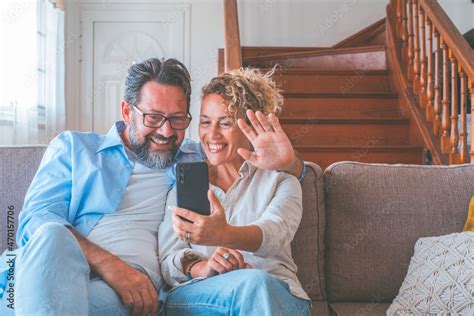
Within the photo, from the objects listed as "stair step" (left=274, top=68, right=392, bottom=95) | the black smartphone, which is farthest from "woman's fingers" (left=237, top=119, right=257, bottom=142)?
"stair step" (left=274, top=68, right=392, bottom=95)

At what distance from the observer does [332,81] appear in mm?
3910

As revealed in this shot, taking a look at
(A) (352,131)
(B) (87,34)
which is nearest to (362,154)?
(A) (352,131)

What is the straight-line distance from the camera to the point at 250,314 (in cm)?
110

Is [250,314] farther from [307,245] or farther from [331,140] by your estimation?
[331,140]

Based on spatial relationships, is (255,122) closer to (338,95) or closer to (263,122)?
(263,122)

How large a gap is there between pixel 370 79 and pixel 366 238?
2.43 m

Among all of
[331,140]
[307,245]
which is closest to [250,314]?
[307,245]

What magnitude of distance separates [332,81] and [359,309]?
257 centimetres

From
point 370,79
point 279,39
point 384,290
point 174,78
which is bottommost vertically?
point 384,290

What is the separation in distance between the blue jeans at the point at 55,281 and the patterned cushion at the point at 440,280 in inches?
31.3

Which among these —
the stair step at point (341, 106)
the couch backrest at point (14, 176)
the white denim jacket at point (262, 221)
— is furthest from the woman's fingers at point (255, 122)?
the stair step at point (341, 106)

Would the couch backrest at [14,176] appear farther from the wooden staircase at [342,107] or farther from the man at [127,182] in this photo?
the wooden staircase at [342,107]

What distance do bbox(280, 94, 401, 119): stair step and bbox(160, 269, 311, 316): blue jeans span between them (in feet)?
8.12

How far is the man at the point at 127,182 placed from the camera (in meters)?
1.26
